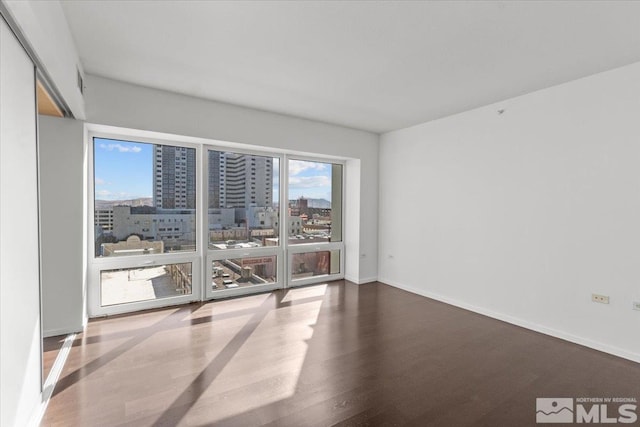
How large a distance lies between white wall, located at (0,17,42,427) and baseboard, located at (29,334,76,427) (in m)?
0.08

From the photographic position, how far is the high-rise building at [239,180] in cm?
452

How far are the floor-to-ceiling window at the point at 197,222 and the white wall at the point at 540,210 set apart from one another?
6.37 ft

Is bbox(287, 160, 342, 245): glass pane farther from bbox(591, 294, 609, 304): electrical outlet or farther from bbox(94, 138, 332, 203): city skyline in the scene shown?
bbox(591, 294, 609, 304): electrical outlet

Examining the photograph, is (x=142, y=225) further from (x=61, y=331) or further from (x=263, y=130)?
(x=263, y=130)

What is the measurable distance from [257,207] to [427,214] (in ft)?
8.95

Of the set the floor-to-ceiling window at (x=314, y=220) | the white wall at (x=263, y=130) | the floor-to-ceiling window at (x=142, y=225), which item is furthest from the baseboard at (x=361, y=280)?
the floor-to-ceiling window at (x=142, y=225)

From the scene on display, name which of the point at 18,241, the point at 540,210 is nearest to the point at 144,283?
the point at 18,241

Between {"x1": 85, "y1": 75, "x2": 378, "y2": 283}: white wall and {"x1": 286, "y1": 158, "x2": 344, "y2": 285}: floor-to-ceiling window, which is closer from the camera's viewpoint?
{"x1": 85, "y1": 75, "x2": 378, "y2": 283}: white wall

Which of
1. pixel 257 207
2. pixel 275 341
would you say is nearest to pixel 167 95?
pixel 257 207

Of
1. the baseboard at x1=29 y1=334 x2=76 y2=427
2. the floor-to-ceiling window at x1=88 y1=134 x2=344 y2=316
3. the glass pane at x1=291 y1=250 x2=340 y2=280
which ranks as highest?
the floor-to-ceiling window at x1=88 y1=134 x2=344 y2=316

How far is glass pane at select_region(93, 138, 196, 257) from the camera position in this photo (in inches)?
150

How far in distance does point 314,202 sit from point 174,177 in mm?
2341

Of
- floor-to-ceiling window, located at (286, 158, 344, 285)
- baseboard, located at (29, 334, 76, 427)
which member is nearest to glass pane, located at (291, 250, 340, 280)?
floor-to-ceiling window, located at (286, 158, 344, 285)

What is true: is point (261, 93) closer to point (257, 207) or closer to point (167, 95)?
point (167, 95)
